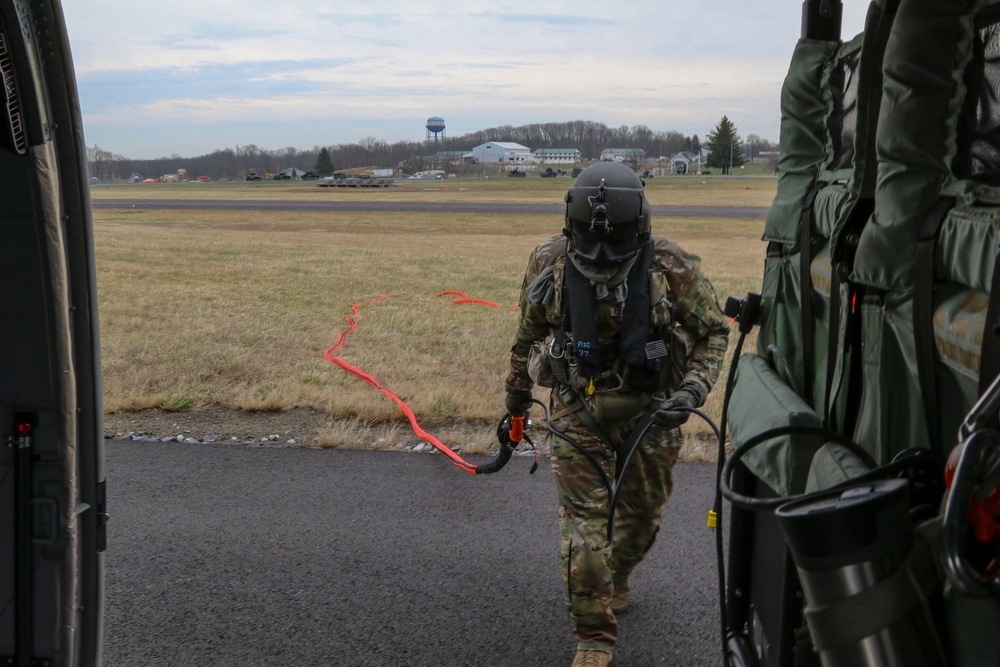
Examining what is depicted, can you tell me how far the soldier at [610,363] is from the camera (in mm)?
3752

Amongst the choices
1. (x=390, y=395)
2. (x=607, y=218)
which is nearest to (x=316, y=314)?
(x=390, y=395)

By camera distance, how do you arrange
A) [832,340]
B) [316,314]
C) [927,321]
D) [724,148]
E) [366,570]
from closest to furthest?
1. [927,321]
2. [832,340]
3. [366,570]
4. [316,314]
5. [724,148]

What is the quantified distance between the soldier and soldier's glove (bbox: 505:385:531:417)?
9.7 inches

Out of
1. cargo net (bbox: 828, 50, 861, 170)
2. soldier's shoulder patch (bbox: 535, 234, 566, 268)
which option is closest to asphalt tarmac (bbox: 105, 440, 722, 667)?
soldier's shoulder patch (bbox: 535, 234, 566, 268)

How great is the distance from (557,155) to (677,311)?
A: 130 metres

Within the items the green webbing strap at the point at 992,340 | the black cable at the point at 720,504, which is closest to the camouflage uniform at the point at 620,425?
the black cable at the point at 720,504

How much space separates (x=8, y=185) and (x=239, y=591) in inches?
113

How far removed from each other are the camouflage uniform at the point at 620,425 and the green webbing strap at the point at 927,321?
7.29 feet

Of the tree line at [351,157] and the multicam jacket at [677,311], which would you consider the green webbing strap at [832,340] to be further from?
the tree line at [351,157]

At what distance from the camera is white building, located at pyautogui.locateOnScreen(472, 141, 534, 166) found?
13450 centimetres

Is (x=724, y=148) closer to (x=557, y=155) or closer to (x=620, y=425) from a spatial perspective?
(x=557, y=155)

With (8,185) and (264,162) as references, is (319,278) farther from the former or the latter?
(264,162)

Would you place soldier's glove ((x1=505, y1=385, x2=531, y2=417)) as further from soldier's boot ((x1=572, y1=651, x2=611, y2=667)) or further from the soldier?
soldier's boot ((x1=572, y1=651, x2=611, y2=667))

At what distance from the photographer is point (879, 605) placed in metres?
1.34
